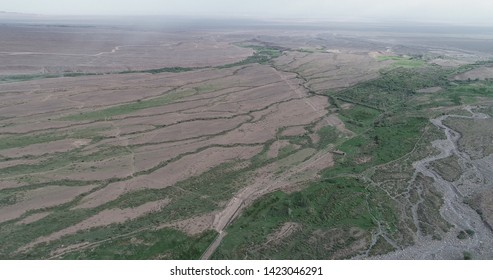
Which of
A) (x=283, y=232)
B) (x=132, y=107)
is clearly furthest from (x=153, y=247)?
(x=132, y=107)

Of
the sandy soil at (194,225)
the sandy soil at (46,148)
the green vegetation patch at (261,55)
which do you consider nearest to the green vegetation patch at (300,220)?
the sandy soil at (194,225)

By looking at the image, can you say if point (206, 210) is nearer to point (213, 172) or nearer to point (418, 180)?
point (213, 172)

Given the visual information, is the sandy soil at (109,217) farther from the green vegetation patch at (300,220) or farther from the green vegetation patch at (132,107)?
the green vegetation patch at (132,107)

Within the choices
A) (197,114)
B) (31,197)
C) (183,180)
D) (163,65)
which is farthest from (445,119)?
(163,65)

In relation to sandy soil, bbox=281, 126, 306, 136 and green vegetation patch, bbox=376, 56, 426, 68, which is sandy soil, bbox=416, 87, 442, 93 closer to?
green vegetation patch, bbox=376, 56, 426, 68

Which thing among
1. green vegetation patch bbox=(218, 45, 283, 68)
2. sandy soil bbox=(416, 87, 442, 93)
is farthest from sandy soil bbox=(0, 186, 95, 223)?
green vegetation patch bbox=(218, 45, 283, 68)

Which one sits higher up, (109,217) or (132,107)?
(132,107)

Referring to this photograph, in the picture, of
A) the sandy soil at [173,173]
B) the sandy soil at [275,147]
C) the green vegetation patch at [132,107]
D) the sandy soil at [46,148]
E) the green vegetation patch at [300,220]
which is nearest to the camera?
the green vegetation patch at [300,220]

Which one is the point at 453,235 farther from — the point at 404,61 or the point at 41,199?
the point at 404,61
